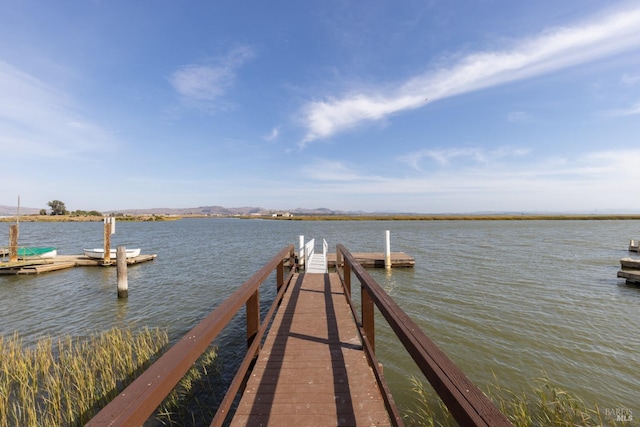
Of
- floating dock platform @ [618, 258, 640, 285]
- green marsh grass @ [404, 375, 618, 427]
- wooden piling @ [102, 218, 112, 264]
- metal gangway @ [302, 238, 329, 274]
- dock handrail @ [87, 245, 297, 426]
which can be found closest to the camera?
dock handrail @ [87, 245, 297, 426]

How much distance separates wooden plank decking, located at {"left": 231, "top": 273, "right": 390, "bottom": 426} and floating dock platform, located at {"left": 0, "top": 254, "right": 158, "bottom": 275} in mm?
17753

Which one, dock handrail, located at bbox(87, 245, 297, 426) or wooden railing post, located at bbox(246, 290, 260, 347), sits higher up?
dock handrail, located at bbox(87, 245, 297, 426)

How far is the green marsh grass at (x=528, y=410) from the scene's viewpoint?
441 cm

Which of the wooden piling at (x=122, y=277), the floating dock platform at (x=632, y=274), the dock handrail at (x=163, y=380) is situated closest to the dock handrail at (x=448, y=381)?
the dock handrail at (x=163, y=380)

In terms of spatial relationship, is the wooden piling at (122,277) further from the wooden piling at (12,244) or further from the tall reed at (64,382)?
the wooden piling at (12,244)

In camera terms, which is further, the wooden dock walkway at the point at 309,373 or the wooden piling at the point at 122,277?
the wooden piling at the point at 122,277

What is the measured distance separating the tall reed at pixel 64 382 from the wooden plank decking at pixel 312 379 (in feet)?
10.6

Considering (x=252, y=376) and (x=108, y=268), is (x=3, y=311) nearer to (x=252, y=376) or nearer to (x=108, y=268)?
(x=108, y=268)

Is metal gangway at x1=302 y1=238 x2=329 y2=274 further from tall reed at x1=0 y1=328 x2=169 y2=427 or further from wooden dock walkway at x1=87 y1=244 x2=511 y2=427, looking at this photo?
wooden dock walkway at x1=87 y1=244 x2=511 y2=427

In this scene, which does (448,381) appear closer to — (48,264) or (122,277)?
(122,277)

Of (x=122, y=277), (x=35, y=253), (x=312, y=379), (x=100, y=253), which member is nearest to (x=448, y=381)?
(x=312, y=379)

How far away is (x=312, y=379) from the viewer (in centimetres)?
342

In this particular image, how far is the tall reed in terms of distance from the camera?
4531 millimetres

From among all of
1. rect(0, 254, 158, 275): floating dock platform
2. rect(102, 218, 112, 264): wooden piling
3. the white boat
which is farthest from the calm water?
the white boat
